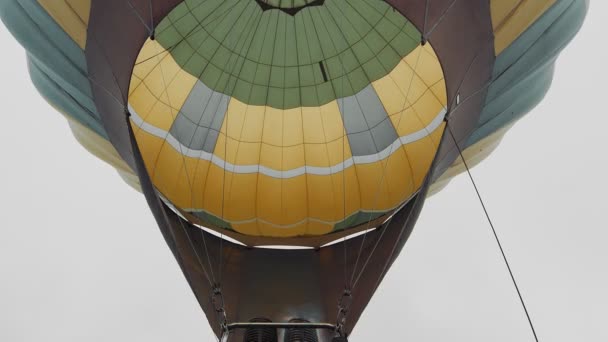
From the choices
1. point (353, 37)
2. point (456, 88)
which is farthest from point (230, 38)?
point (456, 88)

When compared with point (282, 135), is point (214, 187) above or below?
below

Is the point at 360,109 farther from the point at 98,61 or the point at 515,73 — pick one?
the point at 98,61

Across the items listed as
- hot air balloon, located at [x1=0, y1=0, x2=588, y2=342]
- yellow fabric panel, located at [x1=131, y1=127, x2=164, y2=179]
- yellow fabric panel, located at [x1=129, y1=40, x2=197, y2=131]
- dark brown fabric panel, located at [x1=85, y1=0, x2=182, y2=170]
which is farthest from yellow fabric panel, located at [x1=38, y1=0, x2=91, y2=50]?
yellow fabric panel, located at [x1=131, y1=127, x2=164, y2=179]

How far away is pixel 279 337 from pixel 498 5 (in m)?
2.52

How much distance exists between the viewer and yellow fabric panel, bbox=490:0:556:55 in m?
6.01

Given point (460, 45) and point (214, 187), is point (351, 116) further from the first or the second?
point (460, 45)

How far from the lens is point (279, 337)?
242 inches

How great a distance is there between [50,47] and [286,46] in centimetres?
181

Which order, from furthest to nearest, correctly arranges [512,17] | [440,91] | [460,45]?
1. [440,91]
2. [512,17]
3. [460,45]

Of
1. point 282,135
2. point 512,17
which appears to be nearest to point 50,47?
point 282,135

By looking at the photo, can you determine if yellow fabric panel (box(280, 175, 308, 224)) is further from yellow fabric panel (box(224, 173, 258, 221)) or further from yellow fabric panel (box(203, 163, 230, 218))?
yellow fabric panel (box(203, 163, 230, 218))

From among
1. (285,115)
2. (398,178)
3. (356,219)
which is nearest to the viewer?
(398,178)

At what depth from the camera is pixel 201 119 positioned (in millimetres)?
7320

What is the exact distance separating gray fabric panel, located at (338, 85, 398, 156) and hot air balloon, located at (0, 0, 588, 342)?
1cm
